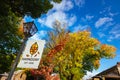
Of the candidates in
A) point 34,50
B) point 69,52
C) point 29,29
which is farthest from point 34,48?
point 69,52

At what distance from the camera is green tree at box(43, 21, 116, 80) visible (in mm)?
34562

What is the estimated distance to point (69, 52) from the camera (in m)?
37.6

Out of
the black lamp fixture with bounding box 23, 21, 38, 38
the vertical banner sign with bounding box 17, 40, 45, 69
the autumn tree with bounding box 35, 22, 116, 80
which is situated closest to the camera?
the vertical banner sign with bounding box 17, 40, 45, 69

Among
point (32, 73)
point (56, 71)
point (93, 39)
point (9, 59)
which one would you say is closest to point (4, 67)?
point (9, 59)

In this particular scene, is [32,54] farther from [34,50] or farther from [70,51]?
[70,51]

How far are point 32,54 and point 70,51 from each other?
106ft

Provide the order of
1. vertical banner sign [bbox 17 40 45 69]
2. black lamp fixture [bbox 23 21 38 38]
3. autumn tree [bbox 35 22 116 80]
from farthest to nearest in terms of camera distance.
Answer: autumn tree [bbox 35 22 116 80] → black lamp fixture [bbox 23 21 38 38] → vertical banner sign [bbox 17 40 45 69]

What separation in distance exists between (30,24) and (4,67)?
669 inches

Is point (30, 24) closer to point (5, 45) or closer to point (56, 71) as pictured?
point (5, 45)

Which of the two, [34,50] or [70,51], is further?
[70,51]

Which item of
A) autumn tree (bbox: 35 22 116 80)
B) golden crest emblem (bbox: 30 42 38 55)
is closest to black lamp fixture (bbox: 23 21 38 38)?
golden crest emblem (bbox: 30 42 38 55)

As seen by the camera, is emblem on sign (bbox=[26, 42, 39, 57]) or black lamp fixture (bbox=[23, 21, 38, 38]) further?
black lamp fixture (bbox=[23, 21, 38, 38])

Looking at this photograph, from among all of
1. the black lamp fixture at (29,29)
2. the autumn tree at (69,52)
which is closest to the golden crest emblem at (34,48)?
the black lamp fixture at (29,29)

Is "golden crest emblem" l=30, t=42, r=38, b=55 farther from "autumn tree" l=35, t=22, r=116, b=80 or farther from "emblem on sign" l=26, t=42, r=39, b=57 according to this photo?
"autumn tree" l=35, t=22, r=116, b=80
